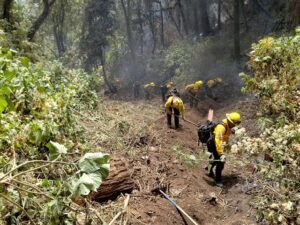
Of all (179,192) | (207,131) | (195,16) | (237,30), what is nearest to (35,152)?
(179,192)

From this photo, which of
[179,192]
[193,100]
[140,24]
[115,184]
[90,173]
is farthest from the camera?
[140,24]

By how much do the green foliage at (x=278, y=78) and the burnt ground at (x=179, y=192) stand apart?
5.41 feet

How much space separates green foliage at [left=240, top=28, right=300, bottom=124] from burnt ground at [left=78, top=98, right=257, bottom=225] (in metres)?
1.65

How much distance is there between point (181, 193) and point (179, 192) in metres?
0.05

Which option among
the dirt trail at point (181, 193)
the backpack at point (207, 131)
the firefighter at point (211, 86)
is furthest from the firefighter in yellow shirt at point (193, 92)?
the backpack at point (207, 131)

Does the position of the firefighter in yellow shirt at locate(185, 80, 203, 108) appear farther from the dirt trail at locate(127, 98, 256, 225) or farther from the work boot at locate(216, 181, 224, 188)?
the work boot at locate(216, 181, 224, 188)

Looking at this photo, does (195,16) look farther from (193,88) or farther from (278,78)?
(278,78)

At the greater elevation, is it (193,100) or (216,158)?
(216,158)

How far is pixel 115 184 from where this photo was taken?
5.87 m

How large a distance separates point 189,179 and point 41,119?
349 centimetres

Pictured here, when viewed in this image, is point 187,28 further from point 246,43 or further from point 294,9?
point 294,9

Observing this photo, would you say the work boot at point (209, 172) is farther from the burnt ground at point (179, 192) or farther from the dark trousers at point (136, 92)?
the dark trousers at point (136, 92)

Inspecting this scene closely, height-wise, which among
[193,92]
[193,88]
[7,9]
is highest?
[7,9]

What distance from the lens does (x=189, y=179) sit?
7.81 m
